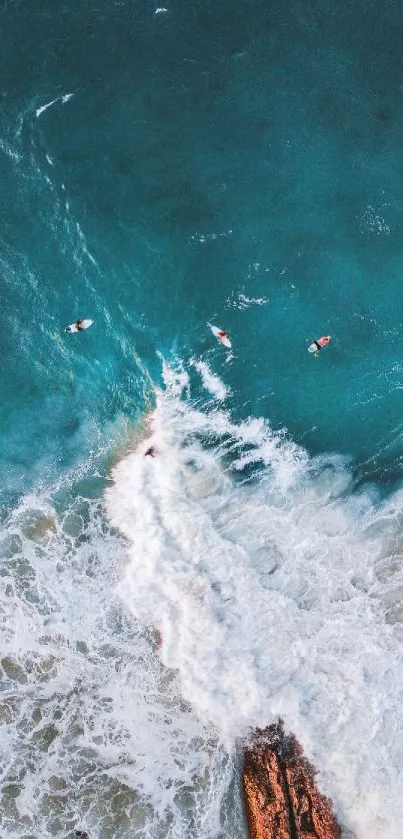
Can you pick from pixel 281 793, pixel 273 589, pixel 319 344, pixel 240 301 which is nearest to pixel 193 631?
pixel 273 589

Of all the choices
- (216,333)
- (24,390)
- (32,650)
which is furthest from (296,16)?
(32,650)

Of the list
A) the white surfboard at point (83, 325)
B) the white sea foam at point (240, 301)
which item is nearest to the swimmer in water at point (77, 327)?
the white surfboard at point (83, 325)

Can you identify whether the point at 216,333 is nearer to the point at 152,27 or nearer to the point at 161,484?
the point at 161,484

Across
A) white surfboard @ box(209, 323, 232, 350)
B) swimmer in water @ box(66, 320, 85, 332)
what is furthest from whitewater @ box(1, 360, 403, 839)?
swimmer in water @ box(66, 320, 85, 332)

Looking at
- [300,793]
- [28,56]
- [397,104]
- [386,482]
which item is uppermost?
[28,56]

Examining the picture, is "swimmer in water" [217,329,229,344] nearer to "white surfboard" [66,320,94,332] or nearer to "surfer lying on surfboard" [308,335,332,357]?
"surfer lying on surfboard" [308,335,332,357]

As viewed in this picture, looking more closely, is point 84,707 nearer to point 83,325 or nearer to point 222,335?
point 83,325

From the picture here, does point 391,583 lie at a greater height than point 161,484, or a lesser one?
lesser
